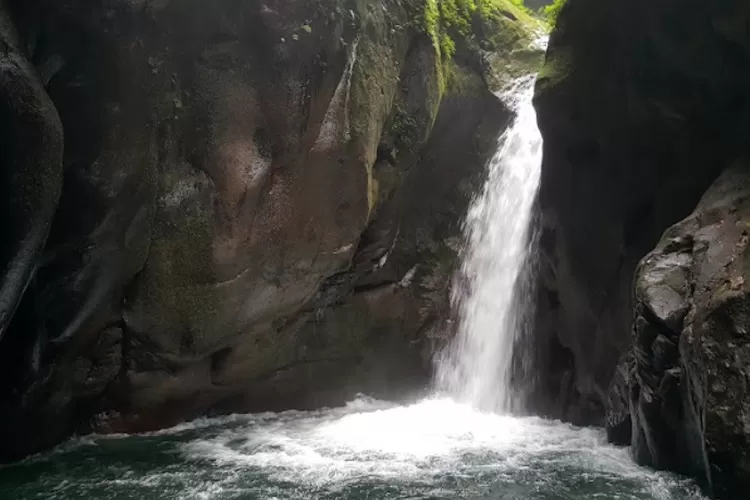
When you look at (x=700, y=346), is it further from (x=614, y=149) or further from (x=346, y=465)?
(x=614, y=149)

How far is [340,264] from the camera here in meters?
9.75

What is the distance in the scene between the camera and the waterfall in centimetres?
1102

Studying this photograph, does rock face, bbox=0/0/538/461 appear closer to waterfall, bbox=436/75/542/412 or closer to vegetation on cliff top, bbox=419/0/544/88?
vegetation on cliff top, bbox=419/0/544/88

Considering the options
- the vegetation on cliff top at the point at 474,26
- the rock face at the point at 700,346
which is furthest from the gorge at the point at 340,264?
the vegetation on cliff top at the point at 474,26

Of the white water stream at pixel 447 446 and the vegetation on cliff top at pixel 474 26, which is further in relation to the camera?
the vegetation on cliff top at pixel 474 26

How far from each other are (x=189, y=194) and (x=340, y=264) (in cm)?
250

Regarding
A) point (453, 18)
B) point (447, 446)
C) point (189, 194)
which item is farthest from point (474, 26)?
point (447, 446)

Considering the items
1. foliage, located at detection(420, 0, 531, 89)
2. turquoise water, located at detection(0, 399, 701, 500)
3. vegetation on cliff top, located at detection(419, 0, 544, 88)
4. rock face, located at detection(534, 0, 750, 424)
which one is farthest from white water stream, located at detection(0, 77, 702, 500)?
foliage, located at detection(420, 0, 531, 89)

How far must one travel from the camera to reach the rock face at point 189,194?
728 cm

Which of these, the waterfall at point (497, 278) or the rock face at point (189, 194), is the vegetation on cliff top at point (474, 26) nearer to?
the rock face at point (189, 194)

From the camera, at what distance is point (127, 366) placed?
8.66 meters

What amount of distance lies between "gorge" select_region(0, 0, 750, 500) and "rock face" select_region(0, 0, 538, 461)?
0.11 feet

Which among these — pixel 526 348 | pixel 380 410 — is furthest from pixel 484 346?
pixel 380 410

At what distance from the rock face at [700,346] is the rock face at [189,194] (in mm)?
4475
